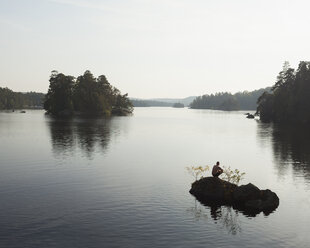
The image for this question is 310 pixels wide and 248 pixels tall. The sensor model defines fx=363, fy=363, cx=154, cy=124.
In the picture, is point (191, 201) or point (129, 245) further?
point (191, 201)

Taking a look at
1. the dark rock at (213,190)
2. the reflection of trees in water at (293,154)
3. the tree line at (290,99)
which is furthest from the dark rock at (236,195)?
the tree line at (290,99)

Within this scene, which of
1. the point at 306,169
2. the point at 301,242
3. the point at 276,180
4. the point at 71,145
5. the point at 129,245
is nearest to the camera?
the point at 129,245

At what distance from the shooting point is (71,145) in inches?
3123

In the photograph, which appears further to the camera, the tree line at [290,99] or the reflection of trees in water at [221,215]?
the tree line at [290,99]

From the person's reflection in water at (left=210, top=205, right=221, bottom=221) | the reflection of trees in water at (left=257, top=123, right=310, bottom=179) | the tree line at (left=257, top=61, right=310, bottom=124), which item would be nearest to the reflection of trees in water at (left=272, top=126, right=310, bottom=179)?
the reflection of trees in water at (left=257, top=123, right=310, bottom=179)

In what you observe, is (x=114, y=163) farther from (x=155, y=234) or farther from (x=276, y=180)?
(x=155, y=234)

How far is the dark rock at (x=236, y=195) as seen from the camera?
118 feet

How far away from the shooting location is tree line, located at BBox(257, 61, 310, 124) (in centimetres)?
14650

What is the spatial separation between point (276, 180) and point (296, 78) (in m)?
118

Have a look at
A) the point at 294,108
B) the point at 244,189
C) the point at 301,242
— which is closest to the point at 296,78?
the point at 294,108

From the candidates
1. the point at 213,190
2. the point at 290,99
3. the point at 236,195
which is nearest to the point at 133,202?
the point at 213,190

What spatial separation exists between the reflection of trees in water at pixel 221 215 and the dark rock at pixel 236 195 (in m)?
1.42

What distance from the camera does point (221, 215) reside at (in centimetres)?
3338

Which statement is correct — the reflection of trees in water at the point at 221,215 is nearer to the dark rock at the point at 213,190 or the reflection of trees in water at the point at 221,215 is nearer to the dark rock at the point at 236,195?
the dark rock at the point at 236,195
